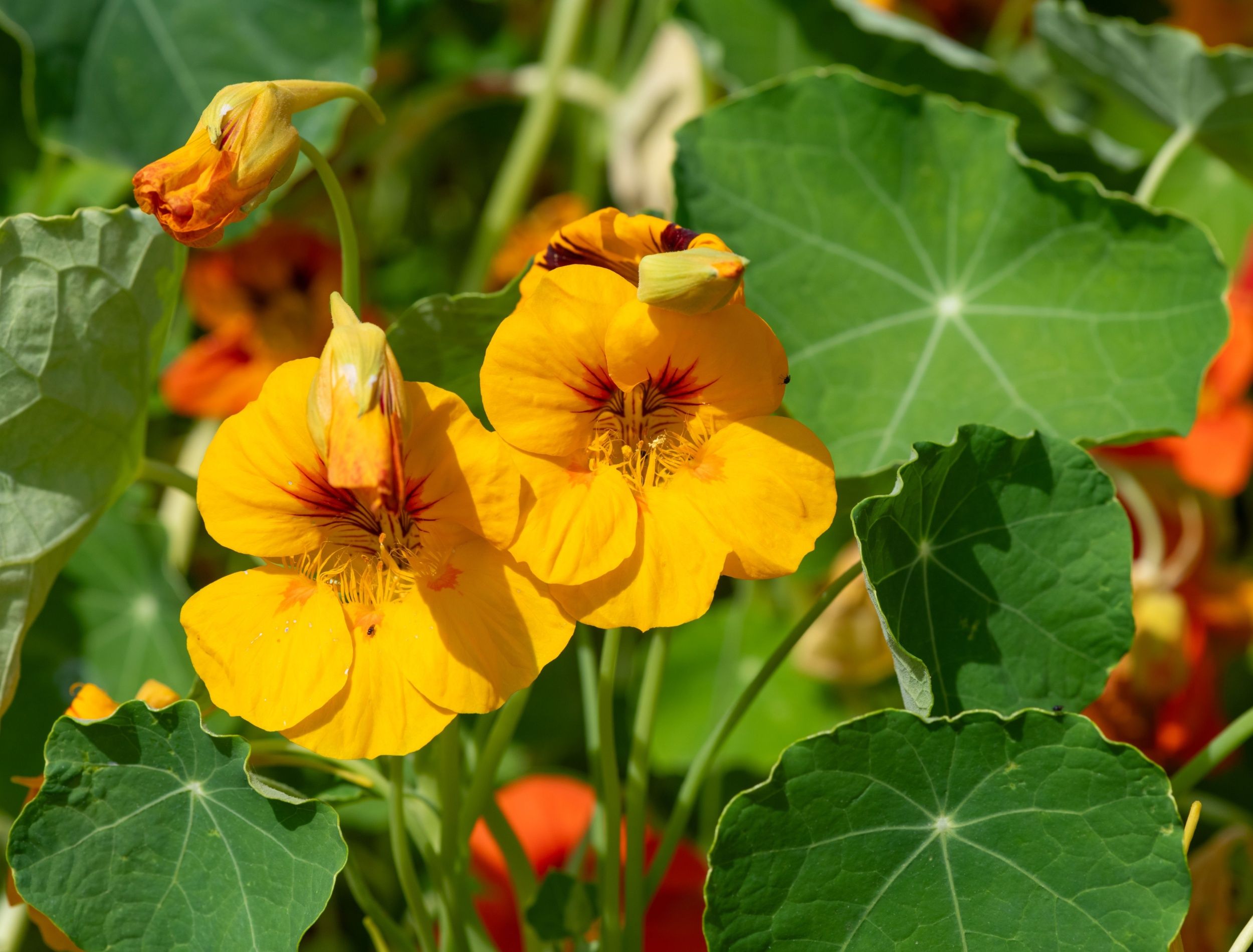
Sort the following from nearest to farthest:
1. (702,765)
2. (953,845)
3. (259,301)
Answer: (953,845), (702,765), (259,301)

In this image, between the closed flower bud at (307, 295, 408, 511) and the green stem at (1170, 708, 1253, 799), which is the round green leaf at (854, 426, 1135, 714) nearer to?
the green stem at (1170, 708, 1253, 799)

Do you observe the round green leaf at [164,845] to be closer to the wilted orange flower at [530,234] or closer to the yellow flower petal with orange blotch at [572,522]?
the yellow flower petal with orange blotch at [572,522]

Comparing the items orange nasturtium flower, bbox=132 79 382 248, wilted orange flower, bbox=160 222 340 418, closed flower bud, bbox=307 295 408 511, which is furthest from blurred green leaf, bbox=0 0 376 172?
closed flower bud, bbox=307 295 408 511

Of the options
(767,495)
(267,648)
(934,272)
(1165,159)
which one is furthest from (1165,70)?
(267,648)

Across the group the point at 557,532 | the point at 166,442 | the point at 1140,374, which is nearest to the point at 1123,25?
the point at 1140,374

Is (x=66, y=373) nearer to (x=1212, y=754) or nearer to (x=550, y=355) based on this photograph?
(x=550, y=355)

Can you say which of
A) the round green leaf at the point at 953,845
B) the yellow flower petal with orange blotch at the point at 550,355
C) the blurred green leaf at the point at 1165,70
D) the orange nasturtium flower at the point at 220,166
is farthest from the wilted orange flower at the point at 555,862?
the blurred green leaf at the point at 1165,70

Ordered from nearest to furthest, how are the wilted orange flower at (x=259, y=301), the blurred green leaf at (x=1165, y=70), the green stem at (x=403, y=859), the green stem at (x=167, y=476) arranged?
the green stem at (x=403, y=859) → the green stem at (x=167, y=476) → the blurred green leaf at (x=1165, y=70) → the wilted orange flower at (x=259, y=301)
